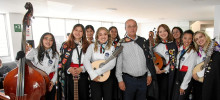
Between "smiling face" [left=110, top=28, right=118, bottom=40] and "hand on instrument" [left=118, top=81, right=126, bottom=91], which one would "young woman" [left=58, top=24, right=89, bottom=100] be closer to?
"hand on instrument" [left=118, top=81, right=126, bottom=91]

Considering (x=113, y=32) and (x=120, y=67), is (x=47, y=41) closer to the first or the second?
(x=120, y=67)

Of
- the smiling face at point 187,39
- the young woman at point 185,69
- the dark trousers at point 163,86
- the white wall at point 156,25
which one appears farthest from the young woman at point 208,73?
the white wall at point 156,25

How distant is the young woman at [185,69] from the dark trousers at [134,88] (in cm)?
68

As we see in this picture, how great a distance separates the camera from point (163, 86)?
2.65m

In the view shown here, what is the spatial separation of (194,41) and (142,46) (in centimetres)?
96

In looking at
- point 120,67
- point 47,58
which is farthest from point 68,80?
point 120,67

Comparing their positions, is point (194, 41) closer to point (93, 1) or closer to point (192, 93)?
point (192, 93)

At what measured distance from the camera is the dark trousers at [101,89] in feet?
6.89

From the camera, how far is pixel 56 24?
8.73m

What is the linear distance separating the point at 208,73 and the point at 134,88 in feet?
3.69

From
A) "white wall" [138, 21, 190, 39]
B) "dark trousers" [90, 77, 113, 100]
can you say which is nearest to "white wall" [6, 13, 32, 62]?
"dark trousers" [90, 77, 113, 100]

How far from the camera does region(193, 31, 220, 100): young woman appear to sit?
207 cm

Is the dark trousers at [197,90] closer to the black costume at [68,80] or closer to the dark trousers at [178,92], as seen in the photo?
the dark trousers at [178,92]

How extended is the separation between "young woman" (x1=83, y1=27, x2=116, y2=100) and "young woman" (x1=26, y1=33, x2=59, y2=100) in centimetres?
53
